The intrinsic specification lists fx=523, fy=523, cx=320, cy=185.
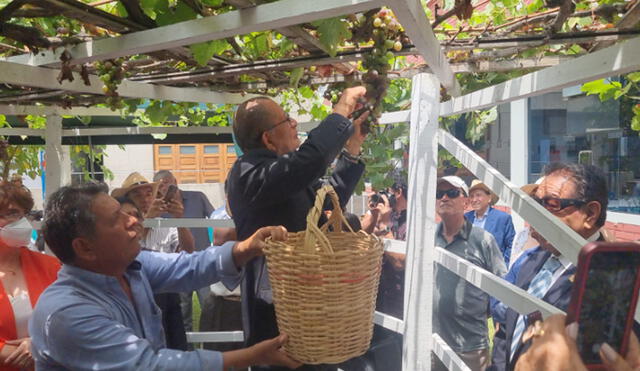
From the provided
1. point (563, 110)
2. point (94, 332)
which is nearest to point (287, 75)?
point (94, 332)

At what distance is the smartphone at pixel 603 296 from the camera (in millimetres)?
786

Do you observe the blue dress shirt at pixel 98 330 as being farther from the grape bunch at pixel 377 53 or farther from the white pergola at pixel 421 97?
the grape bunch at pixel 377 53

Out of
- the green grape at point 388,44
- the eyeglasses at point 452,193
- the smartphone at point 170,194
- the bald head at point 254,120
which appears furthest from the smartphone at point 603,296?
the smartphone at point 170,194

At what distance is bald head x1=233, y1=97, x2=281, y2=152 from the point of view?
2117 mm

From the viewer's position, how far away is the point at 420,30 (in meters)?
1.50

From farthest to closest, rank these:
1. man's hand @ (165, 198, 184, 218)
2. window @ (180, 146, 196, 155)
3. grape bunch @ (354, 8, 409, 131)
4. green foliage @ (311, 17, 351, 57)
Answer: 1. window @ (180, 146, 196, 155)
2. man's hand @ (165, 198, 184, 218)
3. grape bunch @ (354, 8, 409, 131)
4. green foliage @ (311, 17, 351, 57)

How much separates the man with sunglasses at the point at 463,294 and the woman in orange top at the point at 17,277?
2.55m

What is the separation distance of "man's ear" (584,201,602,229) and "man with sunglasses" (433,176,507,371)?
1.67 meters

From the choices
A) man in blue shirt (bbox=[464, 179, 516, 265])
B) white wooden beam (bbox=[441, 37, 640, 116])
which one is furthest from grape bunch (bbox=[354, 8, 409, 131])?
man in blue shirt (bbox=[464, 179, 516, 265])

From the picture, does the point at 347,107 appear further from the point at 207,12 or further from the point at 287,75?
the point at 287,75

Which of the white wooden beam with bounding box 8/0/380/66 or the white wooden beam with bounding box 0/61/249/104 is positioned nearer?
the white wooden beam with bounding box 8/0/380/66

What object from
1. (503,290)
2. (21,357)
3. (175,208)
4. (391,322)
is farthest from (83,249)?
(175,208)

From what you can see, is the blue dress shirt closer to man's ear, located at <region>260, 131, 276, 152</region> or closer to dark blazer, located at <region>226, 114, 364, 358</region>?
dark blazer, located at <region>226, 114, 364, 358</region>

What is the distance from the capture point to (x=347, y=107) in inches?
80.0
